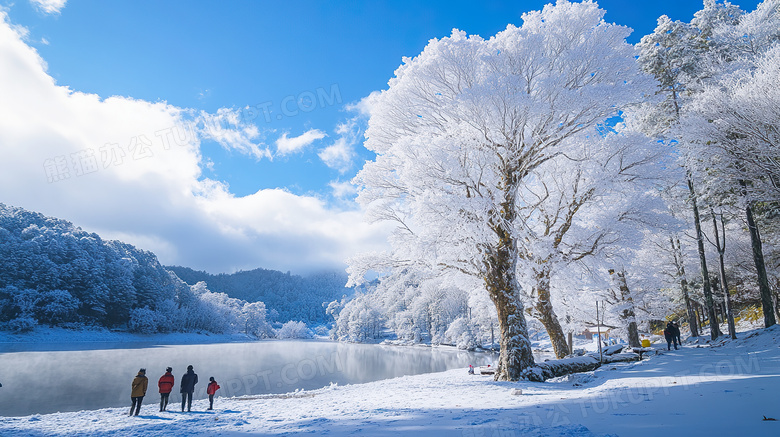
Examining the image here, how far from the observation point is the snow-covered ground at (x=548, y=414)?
162 inches

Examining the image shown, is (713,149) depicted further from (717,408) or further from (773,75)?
(717,408)

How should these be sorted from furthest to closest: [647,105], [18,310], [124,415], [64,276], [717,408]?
[64,276]
[18,310]
[647,105]
[124,415]
[717,408]

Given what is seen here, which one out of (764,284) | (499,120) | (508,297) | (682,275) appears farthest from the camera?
(682,275)

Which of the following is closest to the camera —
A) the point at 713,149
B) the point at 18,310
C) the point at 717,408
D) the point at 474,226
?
the point at 717,408

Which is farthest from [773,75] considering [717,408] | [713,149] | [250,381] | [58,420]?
[250,381]

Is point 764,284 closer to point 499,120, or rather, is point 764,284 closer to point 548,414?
point 499,120

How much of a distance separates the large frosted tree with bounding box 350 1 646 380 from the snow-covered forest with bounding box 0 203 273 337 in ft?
237

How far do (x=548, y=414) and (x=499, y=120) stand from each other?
296 inches

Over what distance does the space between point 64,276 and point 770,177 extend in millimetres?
89281

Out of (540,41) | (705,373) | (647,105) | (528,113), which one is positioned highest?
(647,105)

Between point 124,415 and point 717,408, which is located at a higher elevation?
point 717,408

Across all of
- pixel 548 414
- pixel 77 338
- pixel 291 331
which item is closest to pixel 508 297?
pixel 548 414

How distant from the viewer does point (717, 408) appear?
4.46 meters

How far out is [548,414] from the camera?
528cm
